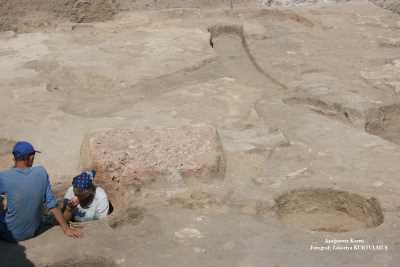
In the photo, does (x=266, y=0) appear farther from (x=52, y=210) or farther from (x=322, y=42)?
(x=52, y=210)

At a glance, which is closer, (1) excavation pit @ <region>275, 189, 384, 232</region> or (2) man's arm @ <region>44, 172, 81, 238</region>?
(2) man's arm @ <region>44, 172, 81, 238</region>

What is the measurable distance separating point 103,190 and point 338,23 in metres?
6.60

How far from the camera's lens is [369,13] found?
11203 millimetres

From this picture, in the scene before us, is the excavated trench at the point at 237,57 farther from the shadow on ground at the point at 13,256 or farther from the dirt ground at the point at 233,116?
the shadow on ground at the point at 13,256

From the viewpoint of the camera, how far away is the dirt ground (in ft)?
14.5

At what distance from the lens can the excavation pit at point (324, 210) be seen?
5.02 meters

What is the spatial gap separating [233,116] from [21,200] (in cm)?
282

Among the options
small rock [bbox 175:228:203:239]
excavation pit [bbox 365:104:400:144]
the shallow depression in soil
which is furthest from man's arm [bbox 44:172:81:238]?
excavation pit [bbox 365:104:400:144]

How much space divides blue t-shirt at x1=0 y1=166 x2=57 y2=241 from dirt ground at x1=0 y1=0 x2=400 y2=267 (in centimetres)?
11

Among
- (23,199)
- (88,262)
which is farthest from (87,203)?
(88,262)

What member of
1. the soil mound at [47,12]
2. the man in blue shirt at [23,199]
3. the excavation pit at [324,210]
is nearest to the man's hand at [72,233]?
the man in blue shirt at [23,199]

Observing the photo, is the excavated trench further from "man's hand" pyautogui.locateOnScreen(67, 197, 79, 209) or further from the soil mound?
"man's hand" pyautogui.locateOnScreen(67, 197, 79, 209)

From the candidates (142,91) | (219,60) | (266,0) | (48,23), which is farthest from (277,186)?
(266,0)

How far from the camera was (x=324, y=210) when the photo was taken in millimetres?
5152
